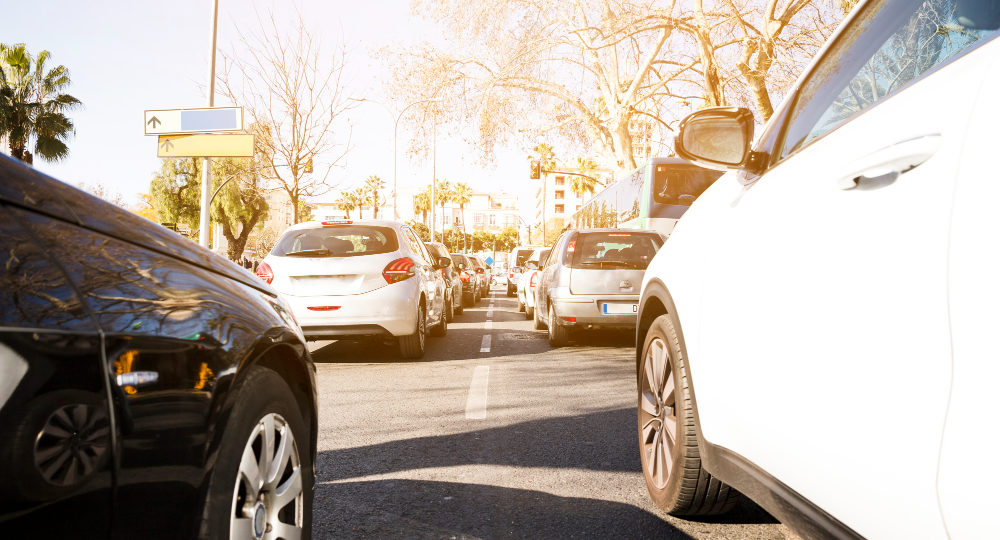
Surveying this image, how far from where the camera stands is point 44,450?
1358 mm

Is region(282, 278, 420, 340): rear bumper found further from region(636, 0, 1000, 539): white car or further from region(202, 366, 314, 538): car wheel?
region(202, 366, 314, 538): car wheel

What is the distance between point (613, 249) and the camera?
10.7 m

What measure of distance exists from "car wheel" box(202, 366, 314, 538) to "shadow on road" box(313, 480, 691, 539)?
0.85 meters

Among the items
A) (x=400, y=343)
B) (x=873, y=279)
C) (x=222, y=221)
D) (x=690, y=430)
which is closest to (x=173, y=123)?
(x=400, y=343)

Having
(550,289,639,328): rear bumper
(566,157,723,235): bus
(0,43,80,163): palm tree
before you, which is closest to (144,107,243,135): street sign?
(550,289,639,328): rear bumper

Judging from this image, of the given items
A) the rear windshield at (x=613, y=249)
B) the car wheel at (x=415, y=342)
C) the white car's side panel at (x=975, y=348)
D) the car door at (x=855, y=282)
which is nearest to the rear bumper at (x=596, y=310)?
the rear windshield at (x=613, y=249)

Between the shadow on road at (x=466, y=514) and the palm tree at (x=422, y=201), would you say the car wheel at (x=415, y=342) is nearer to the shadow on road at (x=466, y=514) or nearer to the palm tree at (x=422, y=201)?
the shadow on road at (x=466, y=514)

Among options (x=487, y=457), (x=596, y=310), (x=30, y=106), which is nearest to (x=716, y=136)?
(x=487, y=457)

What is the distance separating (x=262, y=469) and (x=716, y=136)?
1824mm

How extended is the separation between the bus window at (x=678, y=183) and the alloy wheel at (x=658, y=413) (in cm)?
1540

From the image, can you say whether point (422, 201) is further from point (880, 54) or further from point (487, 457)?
point (880, 54)

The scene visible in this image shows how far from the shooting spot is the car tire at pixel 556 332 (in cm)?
1021

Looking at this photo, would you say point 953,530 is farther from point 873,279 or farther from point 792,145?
point 792,145

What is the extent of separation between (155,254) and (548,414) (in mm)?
4094
